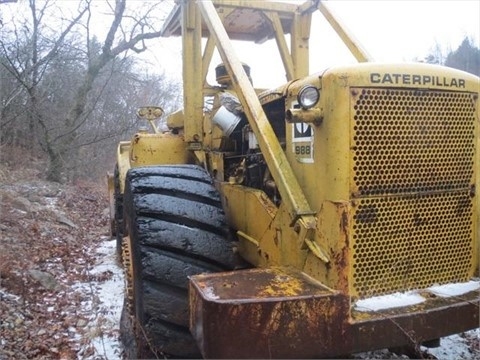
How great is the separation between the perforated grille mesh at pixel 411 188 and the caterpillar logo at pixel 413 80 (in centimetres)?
4

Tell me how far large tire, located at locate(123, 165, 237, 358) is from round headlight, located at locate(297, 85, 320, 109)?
1.04 m

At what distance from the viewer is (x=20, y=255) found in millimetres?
6207

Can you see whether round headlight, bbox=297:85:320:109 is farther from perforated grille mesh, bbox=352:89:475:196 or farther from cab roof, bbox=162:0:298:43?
cab roof, bbox=162:0:298:43

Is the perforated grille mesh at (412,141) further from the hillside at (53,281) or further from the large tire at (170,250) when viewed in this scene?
the hillside at (53,281)

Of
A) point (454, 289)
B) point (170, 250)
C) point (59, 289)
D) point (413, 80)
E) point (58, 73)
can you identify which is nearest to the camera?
point (413, 80)

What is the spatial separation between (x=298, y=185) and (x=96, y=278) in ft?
12.7

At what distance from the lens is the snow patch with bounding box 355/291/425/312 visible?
7.78 feet

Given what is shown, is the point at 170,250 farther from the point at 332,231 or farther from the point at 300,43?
the point at 300,43

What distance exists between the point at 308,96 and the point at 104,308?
327 centimetres

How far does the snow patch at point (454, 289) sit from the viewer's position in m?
2.57

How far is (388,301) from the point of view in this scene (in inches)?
96.0

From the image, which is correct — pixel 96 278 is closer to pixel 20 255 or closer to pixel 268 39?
pixel 20 255

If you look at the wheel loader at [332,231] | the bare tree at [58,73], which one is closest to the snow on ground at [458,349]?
the wheel loader at [332,231]

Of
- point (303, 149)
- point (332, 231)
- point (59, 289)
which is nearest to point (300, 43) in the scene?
point (303, 149)
